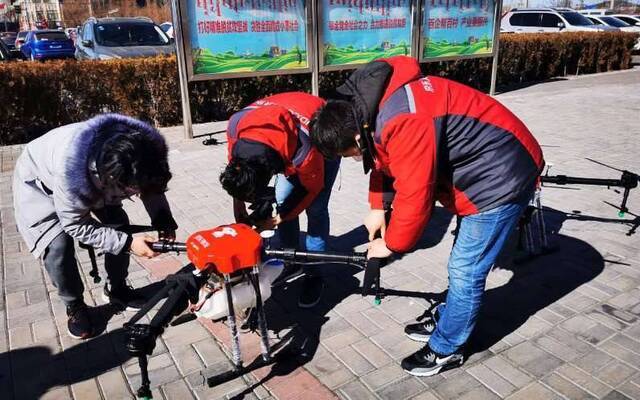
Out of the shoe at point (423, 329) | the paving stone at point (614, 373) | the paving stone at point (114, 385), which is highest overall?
the shoe at point (423, 329)

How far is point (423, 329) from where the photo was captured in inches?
115

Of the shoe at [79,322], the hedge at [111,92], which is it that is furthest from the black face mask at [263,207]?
the hedge at [111,92]

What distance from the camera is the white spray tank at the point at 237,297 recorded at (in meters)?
2.34

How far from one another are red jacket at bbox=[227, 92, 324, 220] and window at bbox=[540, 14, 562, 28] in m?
16.8

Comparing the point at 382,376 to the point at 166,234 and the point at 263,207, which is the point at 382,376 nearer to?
the point at 263,207

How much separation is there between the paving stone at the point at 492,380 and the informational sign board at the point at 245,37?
587cm

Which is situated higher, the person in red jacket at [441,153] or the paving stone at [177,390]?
the person in red jacket at [441,153]

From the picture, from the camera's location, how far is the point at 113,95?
26.2 ft

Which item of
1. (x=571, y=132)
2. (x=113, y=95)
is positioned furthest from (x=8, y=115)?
(x=571, y=132)

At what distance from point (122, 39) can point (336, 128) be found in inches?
385

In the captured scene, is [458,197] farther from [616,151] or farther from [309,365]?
[616,151]

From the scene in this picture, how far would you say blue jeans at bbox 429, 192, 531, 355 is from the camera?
2.28 meters

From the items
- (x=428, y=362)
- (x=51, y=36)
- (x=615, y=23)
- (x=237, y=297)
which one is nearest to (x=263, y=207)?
(x=237, y=297)

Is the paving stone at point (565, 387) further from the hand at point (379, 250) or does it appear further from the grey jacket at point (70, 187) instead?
the grey jacket at point (70, 187)
